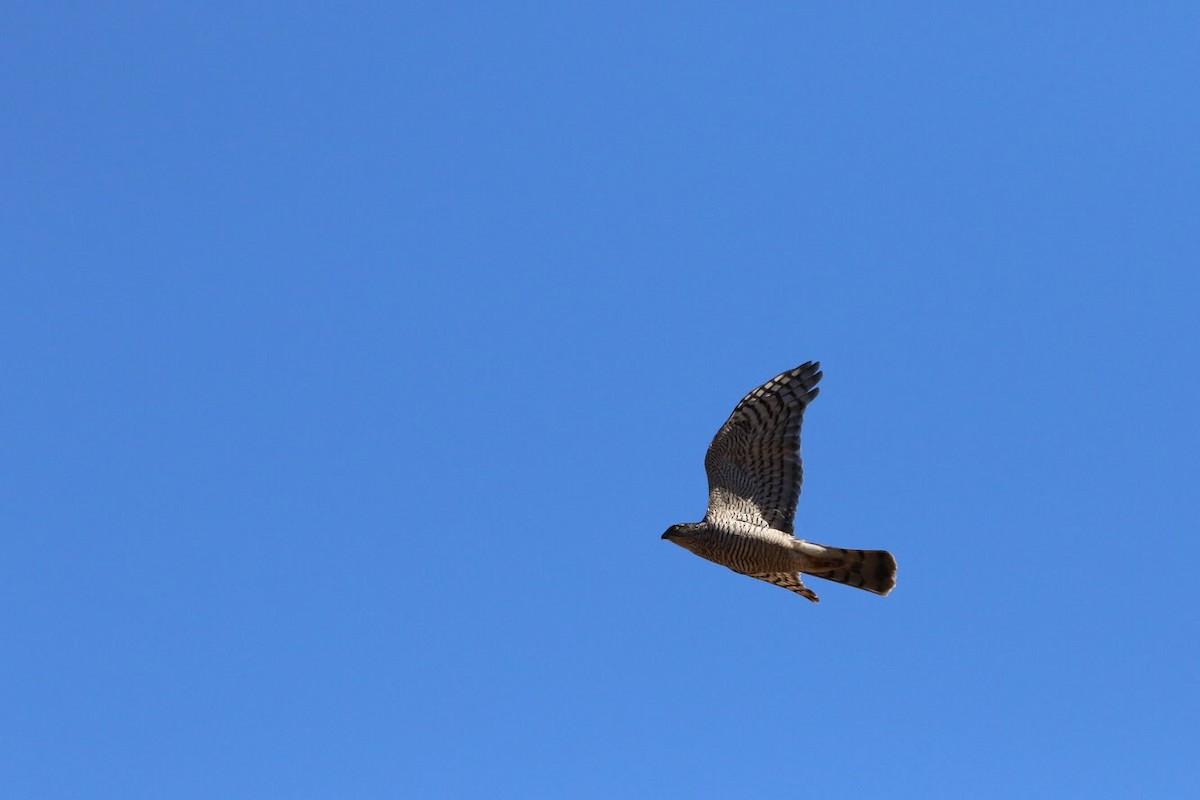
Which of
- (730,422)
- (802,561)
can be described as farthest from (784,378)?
(802,561)

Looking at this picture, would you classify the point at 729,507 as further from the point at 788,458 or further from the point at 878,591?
the point at 878,591

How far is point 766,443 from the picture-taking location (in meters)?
14.6

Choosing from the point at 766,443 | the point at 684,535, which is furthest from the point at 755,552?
the point at 766,443

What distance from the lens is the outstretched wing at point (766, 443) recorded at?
47.6ft

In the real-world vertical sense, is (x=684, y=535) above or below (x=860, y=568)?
above

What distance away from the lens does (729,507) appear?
14.3m

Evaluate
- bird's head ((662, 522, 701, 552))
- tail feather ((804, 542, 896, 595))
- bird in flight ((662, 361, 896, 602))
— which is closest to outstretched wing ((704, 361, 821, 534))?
bird in flight ((662, 361, 896, 602))

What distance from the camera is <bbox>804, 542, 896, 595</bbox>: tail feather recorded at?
13.4 m

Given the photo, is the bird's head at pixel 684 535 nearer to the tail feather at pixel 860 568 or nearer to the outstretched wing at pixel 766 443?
the outstretched wing at pixel 766 443

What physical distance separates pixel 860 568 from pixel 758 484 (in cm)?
167

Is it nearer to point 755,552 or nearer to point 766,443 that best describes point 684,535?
point 755,552

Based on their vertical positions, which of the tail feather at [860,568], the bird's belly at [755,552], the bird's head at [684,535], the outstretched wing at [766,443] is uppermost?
the outstretched wing at [766,443]

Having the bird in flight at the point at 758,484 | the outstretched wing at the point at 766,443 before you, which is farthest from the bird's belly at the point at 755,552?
the outstretched wing at the point at 766,443

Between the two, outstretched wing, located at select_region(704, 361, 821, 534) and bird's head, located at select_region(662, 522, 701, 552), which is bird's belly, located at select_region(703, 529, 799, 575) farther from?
outstretched wing, located at select_region(704, 361, 821, 534)
